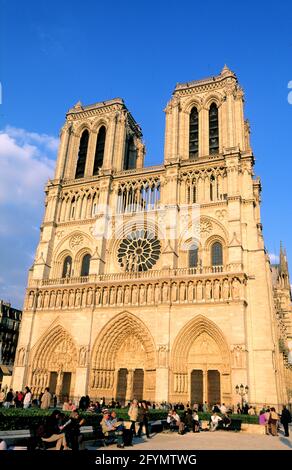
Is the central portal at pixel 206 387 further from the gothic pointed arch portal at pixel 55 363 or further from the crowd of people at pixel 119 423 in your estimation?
the gothic pointed arch portal at pixel 55 363

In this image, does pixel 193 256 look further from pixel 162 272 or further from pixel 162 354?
pixel 162 354

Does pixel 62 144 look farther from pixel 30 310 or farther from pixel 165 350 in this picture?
pixel 165 350

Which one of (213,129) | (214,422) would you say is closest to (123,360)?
(214,422)

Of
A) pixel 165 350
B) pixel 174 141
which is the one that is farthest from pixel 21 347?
pixel 174 141

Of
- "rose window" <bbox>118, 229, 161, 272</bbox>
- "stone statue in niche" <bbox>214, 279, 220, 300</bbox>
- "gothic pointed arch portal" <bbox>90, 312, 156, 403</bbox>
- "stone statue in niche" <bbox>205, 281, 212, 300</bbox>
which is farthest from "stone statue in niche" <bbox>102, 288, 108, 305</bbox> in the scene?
"stone statue in niche" <bbox>214, 279, 220, 300</bbox>

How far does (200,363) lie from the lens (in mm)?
26594

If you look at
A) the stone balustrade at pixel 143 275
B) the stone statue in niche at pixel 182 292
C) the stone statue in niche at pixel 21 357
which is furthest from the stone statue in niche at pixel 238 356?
the stone statue in niche at pixel 21 357

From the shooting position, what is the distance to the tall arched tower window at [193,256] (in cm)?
3015

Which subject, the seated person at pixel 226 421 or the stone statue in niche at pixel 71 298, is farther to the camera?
the stone statue in niche at pixel 71 298

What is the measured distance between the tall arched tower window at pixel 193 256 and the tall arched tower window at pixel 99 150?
42.6 feet

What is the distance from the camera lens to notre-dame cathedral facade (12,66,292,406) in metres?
26.2

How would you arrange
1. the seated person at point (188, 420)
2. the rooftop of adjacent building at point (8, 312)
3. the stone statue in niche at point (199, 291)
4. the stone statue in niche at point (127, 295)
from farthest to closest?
the rooftop of adjacent building at point (8, 312) → the stone statue in niche at point (127, 295) → the stone statue in niche at point (199, 291) → the seated person at point (188, 420)

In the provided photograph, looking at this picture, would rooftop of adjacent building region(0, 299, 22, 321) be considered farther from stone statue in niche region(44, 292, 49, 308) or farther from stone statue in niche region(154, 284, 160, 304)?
stone statue in niche region(154, 284, 160, 304)
